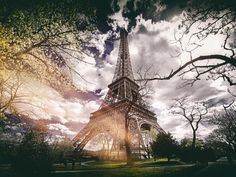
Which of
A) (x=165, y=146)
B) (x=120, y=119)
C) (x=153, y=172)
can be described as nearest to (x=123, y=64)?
(x=120, y=119)

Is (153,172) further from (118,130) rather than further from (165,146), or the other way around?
(118,130)

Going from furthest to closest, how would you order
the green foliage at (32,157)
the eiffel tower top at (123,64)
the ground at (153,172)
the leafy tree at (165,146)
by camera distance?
the eiffel tower top at (123,64) → the leafy tree at (165,146) → the ground at (153,172) → the green foliage at (32,157)

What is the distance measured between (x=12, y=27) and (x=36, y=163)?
7337mm

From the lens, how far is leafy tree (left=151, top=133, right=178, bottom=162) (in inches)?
1142

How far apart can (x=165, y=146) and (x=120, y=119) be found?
37.9 ft

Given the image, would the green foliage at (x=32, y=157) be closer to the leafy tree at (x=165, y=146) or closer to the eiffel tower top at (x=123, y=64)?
the leafy tree at (x=165, y=146)

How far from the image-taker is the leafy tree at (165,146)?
2902 cm

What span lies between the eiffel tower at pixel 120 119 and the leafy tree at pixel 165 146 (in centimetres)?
406

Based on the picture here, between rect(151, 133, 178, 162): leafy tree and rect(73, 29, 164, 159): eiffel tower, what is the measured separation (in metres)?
4.06

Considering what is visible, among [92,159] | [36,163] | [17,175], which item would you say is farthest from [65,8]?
[92,159]

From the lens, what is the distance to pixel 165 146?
2922cm

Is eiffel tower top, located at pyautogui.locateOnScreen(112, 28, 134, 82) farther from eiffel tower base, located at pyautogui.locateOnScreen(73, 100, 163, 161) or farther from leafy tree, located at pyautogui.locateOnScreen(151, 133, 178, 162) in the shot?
leafy tree, located at pyautogui.locateOnScreen(151, 133, 178, 162)

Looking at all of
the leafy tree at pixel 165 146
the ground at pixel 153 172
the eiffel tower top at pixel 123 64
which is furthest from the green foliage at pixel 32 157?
the eiffel tower top at pixel 123 64

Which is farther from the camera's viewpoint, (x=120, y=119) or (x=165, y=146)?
(x=120, y=119)
